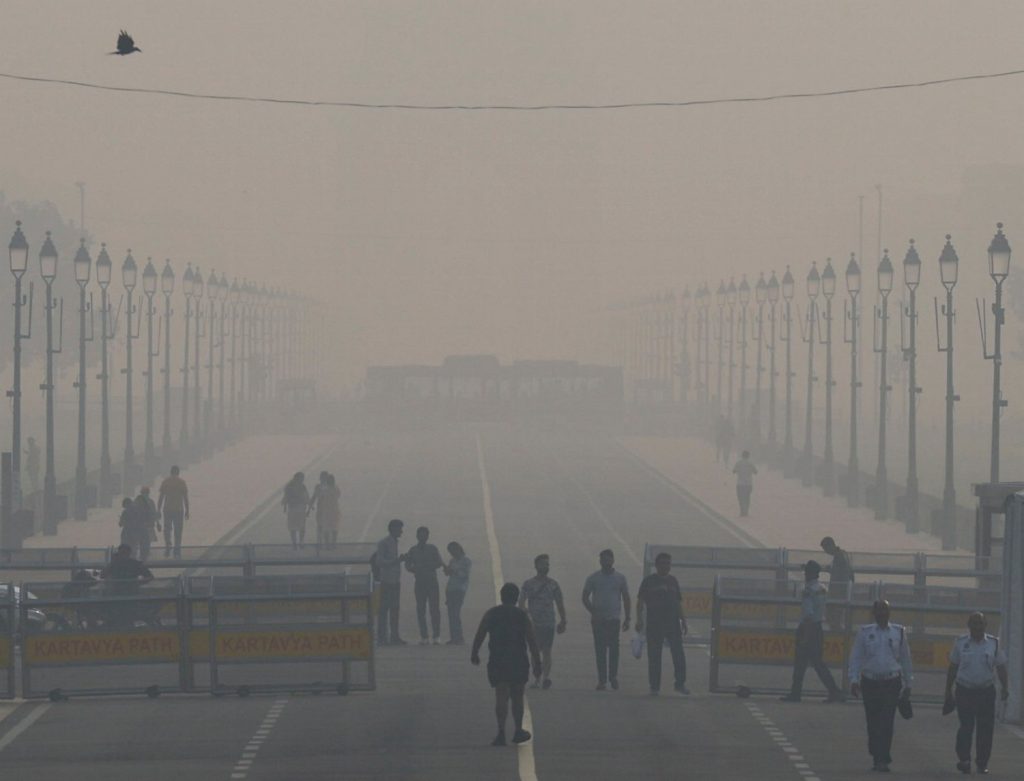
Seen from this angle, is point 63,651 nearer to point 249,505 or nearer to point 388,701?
point 388,701

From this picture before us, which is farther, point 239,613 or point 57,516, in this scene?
point 57,516

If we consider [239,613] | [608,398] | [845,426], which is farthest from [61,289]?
[239,613]

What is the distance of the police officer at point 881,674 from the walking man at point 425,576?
1067 centimetres

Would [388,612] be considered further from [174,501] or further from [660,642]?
[174,501]

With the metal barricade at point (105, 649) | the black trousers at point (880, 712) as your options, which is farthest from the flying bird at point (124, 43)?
the black trousers at point (880, 712)

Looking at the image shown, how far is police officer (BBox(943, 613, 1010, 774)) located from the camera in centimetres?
1919

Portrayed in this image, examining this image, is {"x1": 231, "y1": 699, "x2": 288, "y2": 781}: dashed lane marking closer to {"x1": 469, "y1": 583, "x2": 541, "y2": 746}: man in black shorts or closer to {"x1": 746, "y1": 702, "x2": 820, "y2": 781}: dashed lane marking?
{"x1": 469, "y1": 583, "x2": 541, "y2": 746}: man in black shorts

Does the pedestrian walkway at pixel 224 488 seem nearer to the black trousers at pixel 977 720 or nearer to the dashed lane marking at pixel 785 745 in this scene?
the dashed lane marking at pixel 785 745

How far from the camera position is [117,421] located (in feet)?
445

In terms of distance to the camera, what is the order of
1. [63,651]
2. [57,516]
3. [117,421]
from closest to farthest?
[63,651]
[57,516]
[117,421]

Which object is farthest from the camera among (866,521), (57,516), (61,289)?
(61,289)

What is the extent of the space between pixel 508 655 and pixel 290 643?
4513 millimetres

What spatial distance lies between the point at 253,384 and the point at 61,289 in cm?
1960

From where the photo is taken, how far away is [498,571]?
43.3 metres
